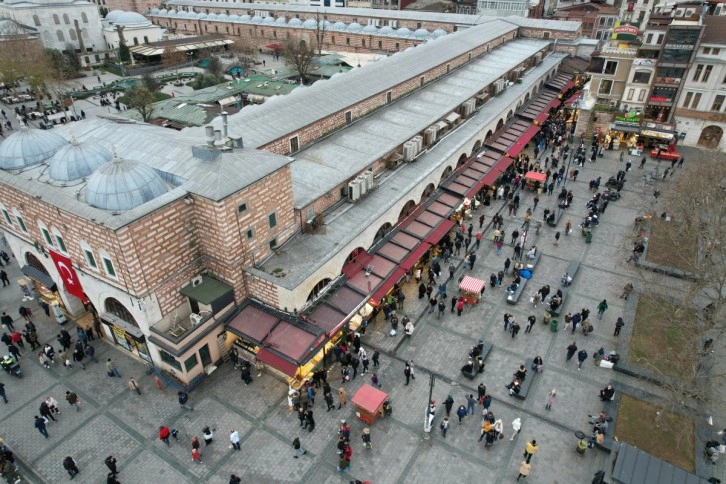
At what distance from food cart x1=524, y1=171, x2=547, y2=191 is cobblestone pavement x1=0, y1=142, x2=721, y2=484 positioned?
45.1ft

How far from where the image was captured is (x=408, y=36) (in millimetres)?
70188

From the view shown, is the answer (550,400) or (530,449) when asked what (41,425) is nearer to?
(530,449)

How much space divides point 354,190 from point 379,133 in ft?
24.7

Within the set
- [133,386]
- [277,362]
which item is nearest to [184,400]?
[133,386]

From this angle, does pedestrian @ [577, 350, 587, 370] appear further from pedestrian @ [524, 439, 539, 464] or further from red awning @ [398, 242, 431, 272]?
red awning @ [398, 242, 431, 272]

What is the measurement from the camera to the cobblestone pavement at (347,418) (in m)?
18.1

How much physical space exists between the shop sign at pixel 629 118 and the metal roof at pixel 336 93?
53.5ft

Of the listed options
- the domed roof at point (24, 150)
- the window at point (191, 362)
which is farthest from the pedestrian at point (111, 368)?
the domed roof at point (24, 150)

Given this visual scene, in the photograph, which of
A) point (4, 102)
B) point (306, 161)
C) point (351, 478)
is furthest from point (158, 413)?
point (4, 102)

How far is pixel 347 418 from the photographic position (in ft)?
65.9

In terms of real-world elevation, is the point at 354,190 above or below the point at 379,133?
below

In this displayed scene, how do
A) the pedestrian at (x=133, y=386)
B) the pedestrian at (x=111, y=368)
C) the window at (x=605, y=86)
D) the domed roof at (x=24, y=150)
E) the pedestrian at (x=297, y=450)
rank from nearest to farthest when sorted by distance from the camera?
the pedestrian at (x=297, y=450), the pedestrian at (x=133, y=386), the pedestrian at (x=111, y=368), the domed roof at (x=24, y=150), the window at (x=605, y=86)

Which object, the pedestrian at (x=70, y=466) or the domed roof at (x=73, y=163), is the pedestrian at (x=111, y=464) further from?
the domed roof at (x=73, y=163)

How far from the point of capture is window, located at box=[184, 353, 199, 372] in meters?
20.5
